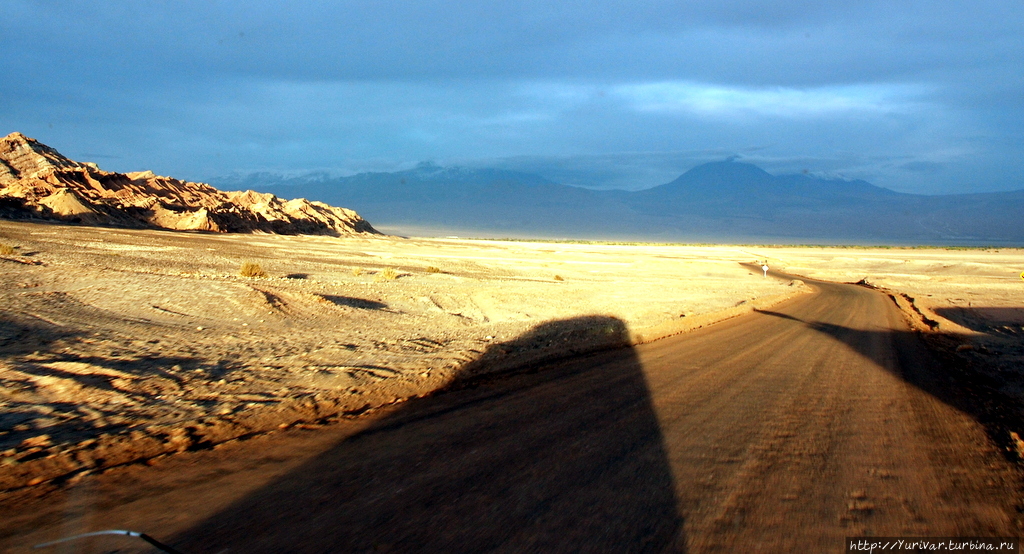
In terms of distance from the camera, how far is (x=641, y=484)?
4.75m

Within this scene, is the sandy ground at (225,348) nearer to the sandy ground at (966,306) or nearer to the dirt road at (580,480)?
the dirt road at (580,480)

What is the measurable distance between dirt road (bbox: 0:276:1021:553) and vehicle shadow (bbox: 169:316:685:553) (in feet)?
0.06

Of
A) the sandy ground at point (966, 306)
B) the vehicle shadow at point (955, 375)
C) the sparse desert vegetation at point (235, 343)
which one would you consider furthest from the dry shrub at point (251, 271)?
the sandy ground at point (966, 306)

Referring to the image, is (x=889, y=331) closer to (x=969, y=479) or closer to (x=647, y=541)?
(x=969, y=479)

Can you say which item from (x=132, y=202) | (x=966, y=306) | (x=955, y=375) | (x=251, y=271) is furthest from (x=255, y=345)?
(x=132, y=202)

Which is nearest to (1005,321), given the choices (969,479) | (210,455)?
(969,479)

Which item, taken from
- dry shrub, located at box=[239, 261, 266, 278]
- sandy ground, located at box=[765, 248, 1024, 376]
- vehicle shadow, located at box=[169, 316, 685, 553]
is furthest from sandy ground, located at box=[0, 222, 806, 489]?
sandy ground, located at box=[765, 248, 1024, 376]

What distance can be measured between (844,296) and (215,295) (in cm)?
A: 2735

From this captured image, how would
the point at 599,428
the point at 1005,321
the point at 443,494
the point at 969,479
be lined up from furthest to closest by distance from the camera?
the point at 1005,321 < the point at 599,428 < the point at 969,479 < the point at 443,494

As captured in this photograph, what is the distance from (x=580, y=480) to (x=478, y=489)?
2.72 feet

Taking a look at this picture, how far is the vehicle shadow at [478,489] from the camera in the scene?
3850 millimetres

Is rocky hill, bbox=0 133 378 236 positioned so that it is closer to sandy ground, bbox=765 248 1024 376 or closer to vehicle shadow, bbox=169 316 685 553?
sandy ground, bbox=765 248 1024 376

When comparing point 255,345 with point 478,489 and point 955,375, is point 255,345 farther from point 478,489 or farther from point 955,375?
point 955,375

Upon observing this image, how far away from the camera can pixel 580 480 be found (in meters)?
4.81
